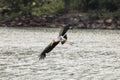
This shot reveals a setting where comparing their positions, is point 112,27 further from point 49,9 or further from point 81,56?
point 81,56

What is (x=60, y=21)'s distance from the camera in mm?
92438

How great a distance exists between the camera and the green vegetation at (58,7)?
3762 inches

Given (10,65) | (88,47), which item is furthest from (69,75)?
(88,47)

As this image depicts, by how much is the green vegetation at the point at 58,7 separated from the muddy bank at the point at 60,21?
2.01m

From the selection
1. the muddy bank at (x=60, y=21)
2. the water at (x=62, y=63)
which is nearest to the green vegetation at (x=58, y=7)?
the muddy bank at (x=60, y=21)

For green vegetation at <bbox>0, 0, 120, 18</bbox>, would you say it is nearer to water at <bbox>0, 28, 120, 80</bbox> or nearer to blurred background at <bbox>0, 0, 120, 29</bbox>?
blurred background at <bbox>0, 0, 120, 29</bbox>

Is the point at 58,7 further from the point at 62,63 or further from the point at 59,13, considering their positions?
the point at 62,63

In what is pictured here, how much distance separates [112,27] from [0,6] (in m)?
25.2

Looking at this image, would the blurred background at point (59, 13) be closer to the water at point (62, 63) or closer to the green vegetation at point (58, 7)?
the green vegetation at point (58, 7)

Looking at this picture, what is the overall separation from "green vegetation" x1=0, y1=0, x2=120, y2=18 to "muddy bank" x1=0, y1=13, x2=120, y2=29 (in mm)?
2013

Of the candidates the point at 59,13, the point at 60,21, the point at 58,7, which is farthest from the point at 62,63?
the point at 58,7

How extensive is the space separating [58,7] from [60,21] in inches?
267

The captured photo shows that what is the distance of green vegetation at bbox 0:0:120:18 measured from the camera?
95562 millimetres

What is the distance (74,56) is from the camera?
39969 millimetres
